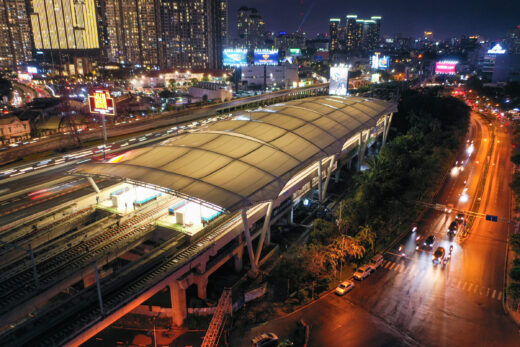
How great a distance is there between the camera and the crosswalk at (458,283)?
76.2 ft

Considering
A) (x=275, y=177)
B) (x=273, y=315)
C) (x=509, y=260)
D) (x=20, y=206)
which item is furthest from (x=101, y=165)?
(x=509, y=260)

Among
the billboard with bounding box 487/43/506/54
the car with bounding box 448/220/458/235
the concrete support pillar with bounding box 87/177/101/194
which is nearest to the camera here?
the concrete support pillar with bounding box 87/177/101/194

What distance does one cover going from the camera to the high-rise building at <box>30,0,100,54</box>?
592ft

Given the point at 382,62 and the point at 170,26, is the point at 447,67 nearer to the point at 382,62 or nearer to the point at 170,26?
the point at 382,62

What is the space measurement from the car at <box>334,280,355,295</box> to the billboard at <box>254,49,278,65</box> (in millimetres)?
93109

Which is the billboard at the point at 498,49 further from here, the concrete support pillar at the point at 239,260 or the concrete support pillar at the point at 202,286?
the concrete support pillar at the point at 202,286

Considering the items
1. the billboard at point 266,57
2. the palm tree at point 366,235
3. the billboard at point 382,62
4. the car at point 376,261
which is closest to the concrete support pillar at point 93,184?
the palm tree at point 366,235

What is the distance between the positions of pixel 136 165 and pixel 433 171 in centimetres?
3050

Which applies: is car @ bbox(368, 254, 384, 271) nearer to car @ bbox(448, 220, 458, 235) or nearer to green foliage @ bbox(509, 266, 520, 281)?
green foliage @ bbox(509, 266, 520, 281)

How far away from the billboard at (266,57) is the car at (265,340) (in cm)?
9767

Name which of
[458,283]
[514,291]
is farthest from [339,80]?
[514,291]

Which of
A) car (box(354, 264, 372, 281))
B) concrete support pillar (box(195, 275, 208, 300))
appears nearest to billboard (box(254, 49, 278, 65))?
car (box(354, 264, 372, 281))

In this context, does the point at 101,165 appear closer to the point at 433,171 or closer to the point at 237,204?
the point at 237,204

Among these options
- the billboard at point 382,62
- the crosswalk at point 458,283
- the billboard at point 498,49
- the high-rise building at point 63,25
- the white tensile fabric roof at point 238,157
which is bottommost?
the crosswalk at point 458,283
